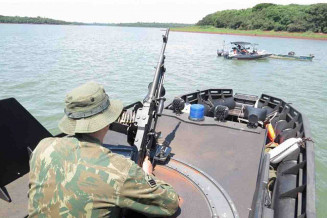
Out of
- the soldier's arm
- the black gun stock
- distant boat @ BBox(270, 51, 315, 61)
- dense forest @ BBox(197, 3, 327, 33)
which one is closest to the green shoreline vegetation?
dense forest @ BBox(197, 3, 327, 33)

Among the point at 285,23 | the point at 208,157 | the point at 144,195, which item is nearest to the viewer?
the point at 144,195

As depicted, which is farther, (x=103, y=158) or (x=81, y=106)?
(x=81, y=106)

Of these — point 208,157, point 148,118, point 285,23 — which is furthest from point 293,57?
point 285,23

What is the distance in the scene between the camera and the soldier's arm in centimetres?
167

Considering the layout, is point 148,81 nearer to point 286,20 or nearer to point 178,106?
point 178,106

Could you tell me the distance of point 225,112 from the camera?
465cm

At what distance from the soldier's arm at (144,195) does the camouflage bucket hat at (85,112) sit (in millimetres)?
370

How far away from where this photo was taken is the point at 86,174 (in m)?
1.59

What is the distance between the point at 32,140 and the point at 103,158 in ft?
5.27

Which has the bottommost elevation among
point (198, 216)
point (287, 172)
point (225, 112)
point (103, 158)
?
point (287, 172)

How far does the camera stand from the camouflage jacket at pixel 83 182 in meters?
1.59

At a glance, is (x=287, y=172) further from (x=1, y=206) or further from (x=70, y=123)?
(x=1, y=206)

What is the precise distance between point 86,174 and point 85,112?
1.38 ft

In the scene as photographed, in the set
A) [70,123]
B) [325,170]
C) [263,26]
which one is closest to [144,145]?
[70,123]
